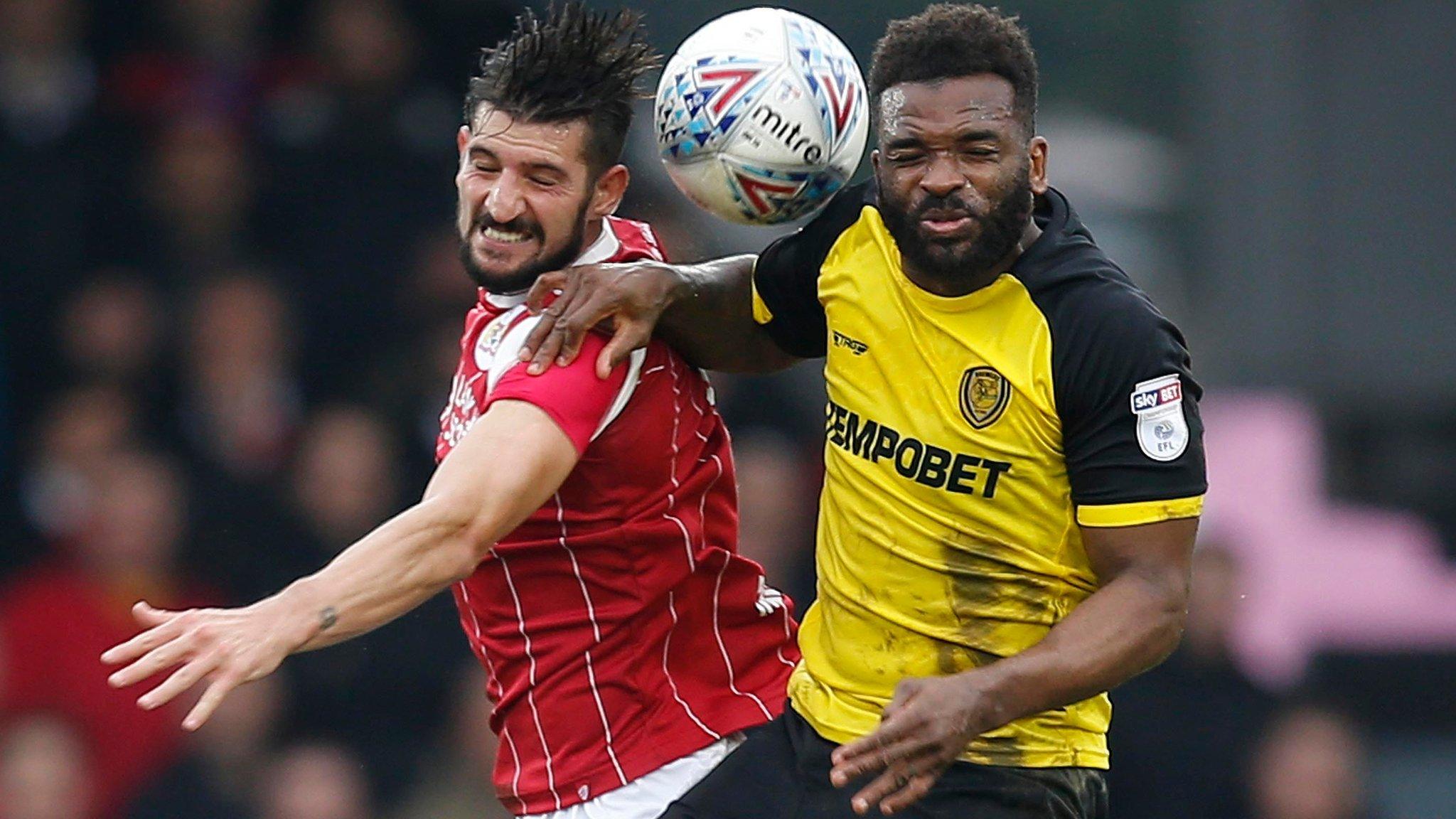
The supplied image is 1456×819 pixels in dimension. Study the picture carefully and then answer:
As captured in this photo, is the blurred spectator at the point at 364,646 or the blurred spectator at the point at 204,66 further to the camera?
the blurred spectator at the point at 204,66

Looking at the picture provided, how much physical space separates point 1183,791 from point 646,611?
143 inches

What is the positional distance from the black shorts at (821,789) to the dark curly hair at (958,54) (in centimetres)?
115

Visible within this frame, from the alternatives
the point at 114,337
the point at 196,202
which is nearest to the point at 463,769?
the point at 114,337

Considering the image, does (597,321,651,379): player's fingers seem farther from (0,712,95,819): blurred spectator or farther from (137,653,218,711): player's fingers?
(0,712,95,819): blurred spectator

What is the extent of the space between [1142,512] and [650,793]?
1.21 meters

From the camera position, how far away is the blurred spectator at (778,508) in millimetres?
7469

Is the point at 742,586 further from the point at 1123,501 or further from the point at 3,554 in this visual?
the point at 3,554

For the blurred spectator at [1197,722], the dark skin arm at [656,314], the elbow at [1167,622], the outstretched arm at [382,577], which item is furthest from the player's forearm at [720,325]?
the blurred spectator at [1197,722]

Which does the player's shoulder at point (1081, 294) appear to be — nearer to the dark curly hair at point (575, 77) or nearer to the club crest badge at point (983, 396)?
the club crest badge at point (983, 396)

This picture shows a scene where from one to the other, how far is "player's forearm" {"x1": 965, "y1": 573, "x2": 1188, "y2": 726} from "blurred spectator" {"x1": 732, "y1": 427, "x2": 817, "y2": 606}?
3954mm

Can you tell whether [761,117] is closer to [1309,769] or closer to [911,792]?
[911,792]

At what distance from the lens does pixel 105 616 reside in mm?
7574

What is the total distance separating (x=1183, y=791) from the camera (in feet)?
23.6

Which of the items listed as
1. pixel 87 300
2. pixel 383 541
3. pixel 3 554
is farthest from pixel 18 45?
pixel 383 541
